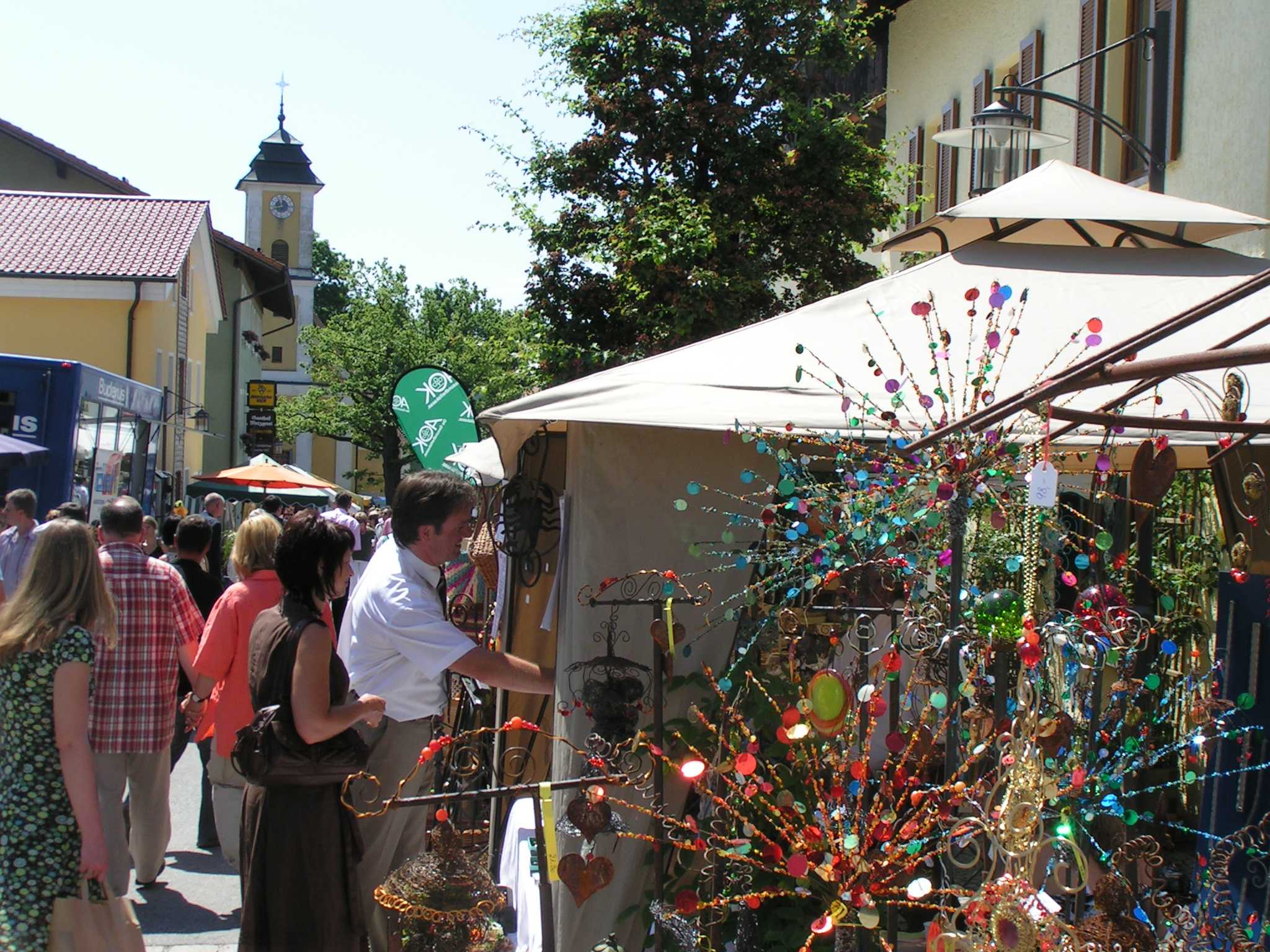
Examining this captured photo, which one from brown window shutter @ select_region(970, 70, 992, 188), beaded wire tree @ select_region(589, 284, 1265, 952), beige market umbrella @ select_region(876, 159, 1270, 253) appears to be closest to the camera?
beaded wire tree @ select_region(589, 284, 1265, 952)

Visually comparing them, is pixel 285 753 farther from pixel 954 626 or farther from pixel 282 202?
pixel 282 202

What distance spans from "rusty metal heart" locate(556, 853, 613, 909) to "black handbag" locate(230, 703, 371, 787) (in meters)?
0.93

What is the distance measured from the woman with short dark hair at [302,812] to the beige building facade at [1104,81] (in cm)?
627

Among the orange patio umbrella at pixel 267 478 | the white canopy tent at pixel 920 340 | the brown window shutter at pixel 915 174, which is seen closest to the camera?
the white canopy tent at pixel 920 340

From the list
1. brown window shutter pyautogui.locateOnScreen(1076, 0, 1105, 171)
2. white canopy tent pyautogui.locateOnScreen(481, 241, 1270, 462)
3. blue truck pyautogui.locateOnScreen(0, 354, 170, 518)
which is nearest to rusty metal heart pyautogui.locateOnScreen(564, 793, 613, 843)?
white canopy tent pyautogui.locateOnScreen(481, 241, 1270, 462)

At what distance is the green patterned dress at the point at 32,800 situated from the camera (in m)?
3.72

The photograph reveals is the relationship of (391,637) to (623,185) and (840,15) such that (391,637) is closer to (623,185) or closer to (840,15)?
(623,185)

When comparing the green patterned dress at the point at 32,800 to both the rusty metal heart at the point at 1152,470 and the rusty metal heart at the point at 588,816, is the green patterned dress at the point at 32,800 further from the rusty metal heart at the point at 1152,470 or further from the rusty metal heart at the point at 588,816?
the rusty metal heart at the point at 1152,470

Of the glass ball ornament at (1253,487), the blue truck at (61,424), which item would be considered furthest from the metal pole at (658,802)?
the blue truck at (61,424)

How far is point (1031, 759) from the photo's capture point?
264cm

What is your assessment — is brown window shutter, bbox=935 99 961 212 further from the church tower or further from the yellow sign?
the church tower

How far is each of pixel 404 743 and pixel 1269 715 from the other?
7.94 ft

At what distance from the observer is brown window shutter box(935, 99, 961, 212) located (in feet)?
49.0

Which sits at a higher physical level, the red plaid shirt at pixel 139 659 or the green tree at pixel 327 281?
the green tree at pixel 327 281
